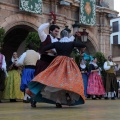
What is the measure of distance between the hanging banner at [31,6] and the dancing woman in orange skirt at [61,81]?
31.9 feet

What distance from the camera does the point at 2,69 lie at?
32.6ft

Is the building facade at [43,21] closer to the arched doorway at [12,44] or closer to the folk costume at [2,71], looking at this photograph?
the arched doorway at [12,44]

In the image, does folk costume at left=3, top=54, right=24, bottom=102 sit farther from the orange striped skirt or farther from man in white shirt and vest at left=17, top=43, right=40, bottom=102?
the orange striped skirt

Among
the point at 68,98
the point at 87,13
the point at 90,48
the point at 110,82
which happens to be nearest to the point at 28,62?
the point at 68,98

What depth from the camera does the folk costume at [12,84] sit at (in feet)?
34.6

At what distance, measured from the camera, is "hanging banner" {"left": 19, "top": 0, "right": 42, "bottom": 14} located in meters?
16.2

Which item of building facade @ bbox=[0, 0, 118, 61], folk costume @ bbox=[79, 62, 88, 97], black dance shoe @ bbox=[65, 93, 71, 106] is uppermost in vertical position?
building facade @ bbox=[0, 0, 118, 61]

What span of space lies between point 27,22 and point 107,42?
614 centimetres

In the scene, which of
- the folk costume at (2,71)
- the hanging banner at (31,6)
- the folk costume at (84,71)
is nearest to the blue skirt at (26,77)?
the folk costume at (2,71)

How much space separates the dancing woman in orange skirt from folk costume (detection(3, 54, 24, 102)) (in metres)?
3.94

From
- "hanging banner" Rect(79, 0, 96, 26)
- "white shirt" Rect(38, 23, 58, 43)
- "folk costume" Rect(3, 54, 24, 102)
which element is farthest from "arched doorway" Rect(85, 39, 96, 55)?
"white shirt" Rect(38, 23, 58, 43)

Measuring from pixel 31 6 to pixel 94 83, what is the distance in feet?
16.9

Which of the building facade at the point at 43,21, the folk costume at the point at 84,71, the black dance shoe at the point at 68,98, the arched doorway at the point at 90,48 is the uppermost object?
the building facade at the point at 43,21

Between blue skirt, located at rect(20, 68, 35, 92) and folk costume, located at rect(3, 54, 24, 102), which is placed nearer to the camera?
blue skirt, located at rect(20, 68, 35, 92)
